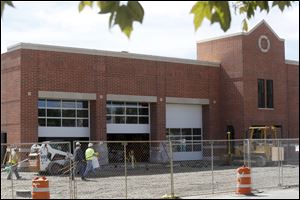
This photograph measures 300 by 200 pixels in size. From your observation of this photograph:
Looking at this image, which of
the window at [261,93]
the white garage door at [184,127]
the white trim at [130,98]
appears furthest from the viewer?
the window at [261,93]

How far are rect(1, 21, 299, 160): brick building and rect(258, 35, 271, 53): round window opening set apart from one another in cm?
8

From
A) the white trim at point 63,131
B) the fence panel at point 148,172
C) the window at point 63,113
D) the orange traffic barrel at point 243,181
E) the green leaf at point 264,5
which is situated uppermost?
the green leaf at point 264,5

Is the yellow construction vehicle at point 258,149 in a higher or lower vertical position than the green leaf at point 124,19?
lower

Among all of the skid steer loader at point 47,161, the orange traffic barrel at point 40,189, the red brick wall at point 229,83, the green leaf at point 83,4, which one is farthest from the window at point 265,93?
the green leaf at point 83,4

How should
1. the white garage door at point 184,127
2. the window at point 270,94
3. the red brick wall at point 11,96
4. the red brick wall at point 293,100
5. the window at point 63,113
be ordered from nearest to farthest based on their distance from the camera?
1. the red brick wall at point 11,96
2. the window at point 63,113
3. the white garage door at point 184,127
4. the window at point 270,94
5. the red brick wall at point 293,100

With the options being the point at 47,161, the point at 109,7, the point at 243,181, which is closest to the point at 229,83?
the point at 47,161

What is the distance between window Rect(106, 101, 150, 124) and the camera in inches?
1462

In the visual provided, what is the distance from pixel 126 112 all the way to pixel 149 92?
2192 mm

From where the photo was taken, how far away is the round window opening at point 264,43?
43531mm

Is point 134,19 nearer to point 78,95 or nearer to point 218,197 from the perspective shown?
point 218,197

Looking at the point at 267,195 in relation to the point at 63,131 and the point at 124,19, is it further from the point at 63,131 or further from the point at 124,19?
the point at 63,131

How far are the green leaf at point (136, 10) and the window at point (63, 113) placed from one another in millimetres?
30171

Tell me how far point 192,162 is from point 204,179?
11.8 metres

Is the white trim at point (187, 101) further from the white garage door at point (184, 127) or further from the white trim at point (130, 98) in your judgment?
the white trim at point (130, 98)
